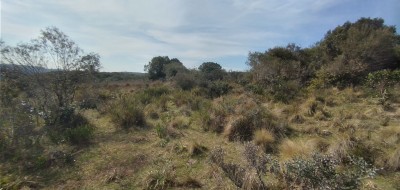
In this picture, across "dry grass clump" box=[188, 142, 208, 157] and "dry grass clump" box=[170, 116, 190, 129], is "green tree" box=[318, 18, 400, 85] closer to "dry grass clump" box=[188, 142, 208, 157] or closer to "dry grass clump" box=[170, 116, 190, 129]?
"dry grass clump" box=[170, 116, 190, 129]

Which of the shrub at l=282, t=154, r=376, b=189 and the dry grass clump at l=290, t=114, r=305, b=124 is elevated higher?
the shrub at l=282, t=154, r=376, b=189

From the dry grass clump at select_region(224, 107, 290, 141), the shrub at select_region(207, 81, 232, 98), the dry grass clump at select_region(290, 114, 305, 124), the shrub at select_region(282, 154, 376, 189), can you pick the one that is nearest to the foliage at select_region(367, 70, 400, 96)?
the dry grass clump at select_region(290, 114, 305, 124)

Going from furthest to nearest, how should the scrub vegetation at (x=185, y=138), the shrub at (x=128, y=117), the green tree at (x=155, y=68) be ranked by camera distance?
the green tree at (x=155, y=68)
the shrub at (x=128, y=117)
the scrub vegetation at (x=185, y=138)

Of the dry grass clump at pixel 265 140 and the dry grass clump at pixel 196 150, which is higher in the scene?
the dry grass clump at pixel 265 140

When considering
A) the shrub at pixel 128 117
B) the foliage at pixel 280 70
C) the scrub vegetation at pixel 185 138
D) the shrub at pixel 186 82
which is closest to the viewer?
the scrub vegetation at pixel 185 138

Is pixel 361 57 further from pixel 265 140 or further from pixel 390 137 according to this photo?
pixel 265 140

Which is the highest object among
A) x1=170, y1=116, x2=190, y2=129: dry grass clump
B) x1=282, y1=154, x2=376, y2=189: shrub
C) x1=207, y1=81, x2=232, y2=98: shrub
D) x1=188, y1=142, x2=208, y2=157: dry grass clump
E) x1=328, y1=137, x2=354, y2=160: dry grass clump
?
x1=207, y1=81, x2=232, y2=98: shrub

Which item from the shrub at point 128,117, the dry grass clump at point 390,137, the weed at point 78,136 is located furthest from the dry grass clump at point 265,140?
the weed at point 78,136

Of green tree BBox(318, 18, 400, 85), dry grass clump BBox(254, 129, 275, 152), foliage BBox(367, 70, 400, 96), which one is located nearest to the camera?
dry grass clump BBox(254, 129, 275, 152)

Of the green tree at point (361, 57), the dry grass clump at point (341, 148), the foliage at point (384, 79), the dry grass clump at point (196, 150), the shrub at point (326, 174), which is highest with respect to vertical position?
the green tree at point (361, 57)

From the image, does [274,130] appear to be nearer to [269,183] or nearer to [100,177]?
[269,183]

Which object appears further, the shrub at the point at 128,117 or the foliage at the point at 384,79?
the foliage at the point at 384,79

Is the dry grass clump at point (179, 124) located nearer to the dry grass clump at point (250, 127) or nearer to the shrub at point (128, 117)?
the shrub at point (128, 117)

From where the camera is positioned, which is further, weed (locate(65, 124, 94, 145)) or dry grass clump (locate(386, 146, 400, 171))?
weed (locate(65, 124, 94, 145))
